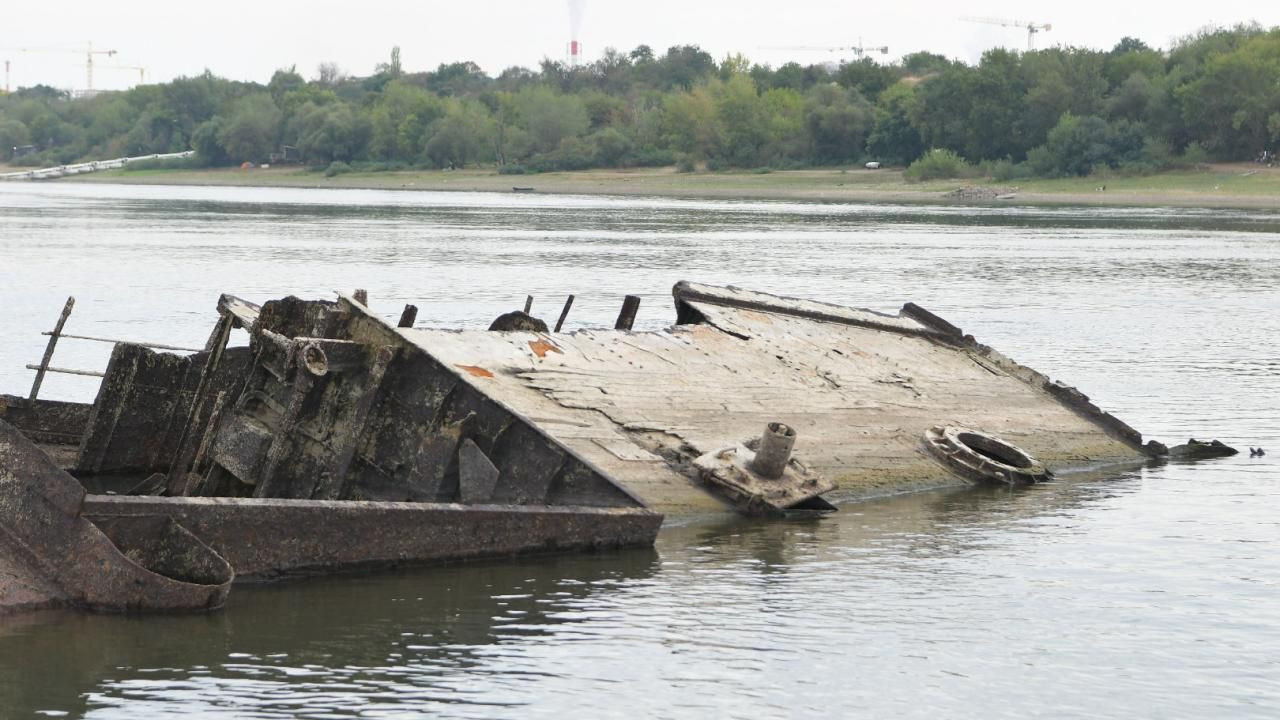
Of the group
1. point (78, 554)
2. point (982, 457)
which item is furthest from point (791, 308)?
point (78, 554)

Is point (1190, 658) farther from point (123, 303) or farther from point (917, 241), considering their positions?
point (917, 241)

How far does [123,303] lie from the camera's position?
40.0 meters

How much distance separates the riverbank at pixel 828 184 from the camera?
103875 millimetres

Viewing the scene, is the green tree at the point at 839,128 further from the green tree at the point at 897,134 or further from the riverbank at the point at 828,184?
the riverbank at the point at 828,184

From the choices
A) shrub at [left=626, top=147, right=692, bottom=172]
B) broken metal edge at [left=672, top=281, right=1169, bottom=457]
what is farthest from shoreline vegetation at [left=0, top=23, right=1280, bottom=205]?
broken metal edge at [left=672, top=281, right=1169, bottom=457]

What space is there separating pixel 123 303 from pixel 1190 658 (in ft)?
106

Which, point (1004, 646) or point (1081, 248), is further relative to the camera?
point (1081, 248)

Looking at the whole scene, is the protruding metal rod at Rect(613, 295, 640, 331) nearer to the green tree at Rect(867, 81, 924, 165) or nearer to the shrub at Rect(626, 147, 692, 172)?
the green tree at Rect(867, 81, 924, 165)

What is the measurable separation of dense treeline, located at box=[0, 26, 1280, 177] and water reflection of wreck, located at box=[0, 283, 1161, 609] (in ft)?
305

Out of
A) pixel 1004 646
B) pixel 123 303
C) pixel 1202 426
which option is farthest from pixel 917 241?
pixel 1004 646

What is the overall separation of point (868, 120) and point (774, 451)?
393ft

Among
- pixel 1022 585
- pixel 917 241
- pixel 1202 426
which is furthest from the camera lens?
pixel 917 241

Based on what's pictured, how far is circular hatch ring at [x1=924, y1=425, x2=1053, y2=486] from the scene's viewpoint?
1794 cm

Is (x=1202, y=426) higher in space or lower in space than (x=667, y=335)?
lower
